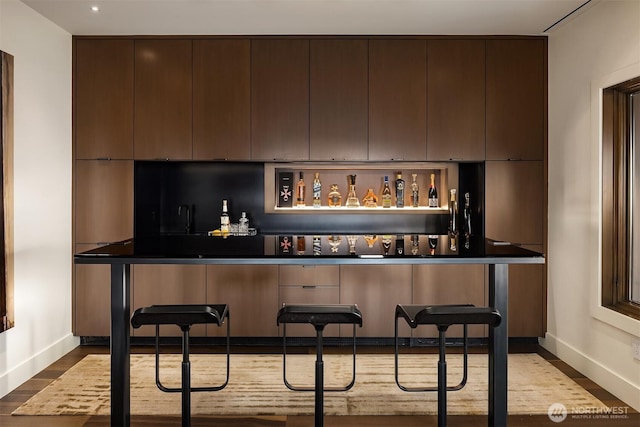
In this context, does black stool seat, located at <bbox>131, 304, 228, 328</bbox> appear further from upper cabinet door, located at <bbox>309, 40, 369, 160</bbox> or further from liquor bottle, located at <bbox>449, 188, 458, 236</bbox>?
liquor bottle, located at <bbox>449, 188, 458, 236</bbox>

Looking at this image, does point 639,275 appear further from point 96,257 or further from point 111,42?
point 111,42

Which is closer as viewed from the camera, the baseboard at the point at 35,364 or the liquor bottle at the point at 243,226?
the baseboard at the point at 35,364

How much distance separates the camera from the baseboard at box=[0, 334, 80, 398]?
3359 millimetres

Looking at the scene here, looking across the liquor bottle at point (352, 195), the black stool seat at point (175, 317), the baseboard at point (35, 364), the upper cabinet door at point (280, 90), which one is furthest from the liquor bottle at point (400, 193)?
the baseboard at point (35, 364)

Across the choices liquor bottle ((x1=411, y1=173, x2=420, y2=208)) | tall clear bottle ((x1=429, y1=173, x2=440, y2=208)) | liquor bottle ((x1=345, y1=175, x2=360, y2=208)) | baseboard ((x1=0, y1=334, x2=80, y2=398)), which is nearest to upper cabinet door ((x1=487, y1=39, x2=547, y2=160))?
tall clear bottle ((x1=429, y1=173, x2=440, y2=208))

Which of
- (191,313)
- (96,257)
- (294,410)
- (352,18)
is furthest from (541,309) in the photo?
(96,257)

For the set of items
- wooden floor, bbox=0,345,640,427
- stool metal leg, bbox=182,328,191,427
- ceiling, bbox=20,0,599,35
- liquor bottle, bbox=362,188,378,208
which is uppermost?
ceiling, bbox=20,0,599,35

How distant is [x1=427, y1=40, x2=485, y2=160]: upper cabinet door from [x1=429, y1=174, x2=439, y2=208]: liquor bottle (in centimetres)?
40

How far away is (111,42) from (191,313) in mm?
2928

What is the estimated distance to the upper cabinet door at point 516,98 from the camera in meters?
4.32

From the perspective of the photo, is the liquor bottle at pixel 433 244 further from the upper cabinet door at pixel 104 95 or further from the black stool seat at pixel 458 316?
the upper cabinet door at pixel 104 95

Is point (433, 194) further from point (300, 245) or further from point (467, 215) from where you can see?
point (300, 245)

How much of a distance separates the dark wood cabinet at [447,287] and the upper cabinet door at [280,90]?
4.99 feet

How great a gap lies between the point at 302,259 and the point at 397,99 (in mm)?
2354
